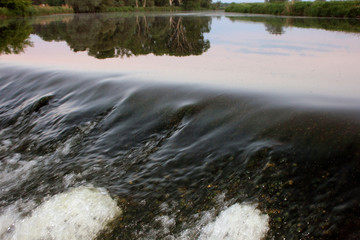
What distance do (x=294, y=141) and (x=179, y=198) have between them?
53.6 inches

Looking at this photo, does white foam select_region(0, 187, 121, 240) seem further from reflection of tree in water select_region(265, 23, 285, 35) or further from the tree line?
the tree line

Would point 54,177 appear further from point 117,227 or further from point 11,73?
point 11,73

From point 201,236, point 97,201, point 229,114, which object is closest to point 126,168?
point 97,201

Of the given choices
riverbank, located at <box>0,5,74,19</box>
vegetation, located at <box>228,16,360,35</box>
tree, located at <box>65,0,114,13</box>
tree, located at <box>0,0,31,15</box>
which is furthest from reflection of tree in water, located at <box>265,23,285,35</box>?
tree, located at <box>65,0,114,13</box>

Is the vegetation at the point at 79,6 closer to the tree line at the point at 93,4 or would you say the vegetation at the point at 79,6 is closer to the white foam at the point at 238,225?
the tree line at the point at 93,4

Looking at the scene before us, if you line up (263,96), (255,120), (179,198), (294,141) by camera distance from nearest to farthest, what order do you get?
(179,198) < (294,141) < (255,120) < (263,96)

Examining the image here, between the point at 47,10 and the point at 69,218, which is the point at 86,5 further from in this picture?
the point at 69,218

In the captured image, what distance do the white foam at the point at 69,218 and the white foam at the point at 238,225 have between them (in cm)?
83

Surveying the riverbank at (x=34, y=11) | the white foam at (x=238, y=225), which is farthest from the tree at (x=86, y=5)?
the white foam at (x=238, y=225)

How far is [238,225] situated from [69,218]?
1.40 meters

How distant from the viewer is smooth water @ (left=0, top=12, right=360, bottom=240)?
93.5 inches

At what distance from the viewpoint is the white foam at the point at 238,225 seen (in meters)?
2.21

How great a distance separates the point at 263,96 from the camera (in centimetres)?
441

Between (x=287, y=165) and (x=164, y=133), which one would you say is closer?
(x=287, y=165)
